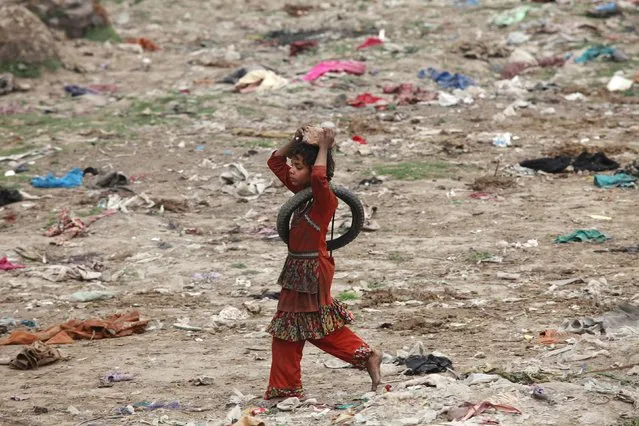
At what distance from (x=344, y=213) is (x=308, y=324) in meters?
4.63

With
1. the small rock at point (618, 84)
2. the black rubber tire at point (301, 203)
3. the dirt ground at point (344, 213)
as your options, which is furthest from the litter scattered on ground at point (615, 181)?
the black rubber tire at point (301, 203)

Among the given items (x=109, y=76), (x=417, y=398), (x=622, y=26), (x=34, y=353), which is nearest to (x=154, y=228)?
(x=34, y=353)

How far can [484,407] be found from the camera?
4.84 m

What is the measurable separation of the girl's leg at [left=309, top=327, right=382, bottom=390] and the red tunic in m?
0.06

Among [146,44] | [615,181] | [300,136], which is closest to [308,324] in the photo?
[300,136]

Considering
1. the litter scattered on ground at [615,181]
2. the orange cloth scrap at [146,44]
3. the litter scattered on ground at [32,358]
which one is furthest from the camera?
the orange cloth scrap at [146,44]

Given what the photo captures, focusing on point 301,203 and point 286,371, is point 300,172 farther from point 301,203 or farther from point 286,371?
point 286,371

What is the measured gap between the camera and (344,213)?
33.2 feet

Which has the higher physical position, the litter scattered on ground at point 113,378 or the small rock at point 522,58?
the litter scattered on ground at point 113,378

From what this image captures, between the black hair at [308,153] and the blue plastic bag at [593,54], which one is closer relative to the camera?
the black hair at [308,153]

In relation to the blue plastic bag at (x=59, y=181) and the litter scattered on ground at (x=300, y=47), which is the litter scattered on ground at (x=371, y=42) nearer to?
the litter scattered on ground at (x=300, y=47)

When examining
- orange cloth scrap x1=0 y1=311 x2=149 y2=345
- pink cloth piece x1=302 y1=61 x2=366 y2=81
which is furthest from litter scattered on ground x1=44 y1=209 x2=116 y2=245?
pink cloth piece x1=302 y1=61 x2=366 y2=81

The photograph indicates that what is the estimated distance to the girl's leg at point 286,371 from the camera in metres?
5.58

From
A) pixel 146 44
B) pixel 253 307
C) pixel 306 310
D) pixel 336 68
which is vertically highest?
pixel 306 310
